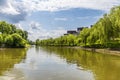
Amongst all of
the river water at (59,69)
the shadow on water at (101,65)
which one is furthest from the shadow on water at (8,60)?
the shadow on water at (101,65)

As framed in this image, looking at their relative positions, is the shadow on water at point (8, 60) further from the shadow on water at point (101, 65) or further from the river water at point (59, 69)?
the shadow on water at point (101, 65)

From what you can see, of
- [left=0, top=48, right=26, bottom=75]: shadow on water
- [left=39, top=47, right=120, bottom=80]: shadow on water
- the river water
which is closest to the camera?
the river water

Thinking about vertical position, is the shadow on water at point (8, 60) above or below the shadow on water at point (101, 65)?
above

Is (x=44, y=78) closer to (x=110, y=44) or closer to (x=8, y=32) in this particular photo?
(x=110, y=44)

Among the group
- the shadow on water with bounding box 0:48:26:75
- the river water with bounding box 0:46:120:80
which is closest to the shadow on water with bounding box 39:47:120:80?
the river water with bounding box 0:46:120:80

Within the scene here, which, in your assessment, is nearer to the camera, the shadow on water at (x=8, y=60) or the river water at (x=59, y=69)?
the river water at (x=59, y=69)

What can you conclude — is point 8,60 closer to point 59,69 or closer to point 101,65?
point 101,65

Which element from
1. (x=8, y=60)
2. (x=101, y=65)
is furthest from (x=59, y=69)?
(x=8, y=60)

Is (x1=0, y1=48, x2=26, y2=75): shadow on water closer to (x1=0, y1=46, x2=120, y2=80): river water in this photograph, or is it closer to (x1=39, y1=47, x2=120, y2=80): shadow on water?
(x1=0, y1=46, x2=120, y2=80): river water

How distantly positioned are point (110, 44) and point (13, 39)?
176 ft

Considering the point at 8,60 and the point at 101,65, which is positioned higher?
the point at 8,60

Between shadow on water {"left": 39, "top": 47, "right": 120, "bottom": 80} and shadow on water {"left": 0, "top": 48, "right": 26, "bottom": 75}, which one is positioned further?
shadow on water {"left": 0, "top": 48, "right": 26, "bottom": 75}

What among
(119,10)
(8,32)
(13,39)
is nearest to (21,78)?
(119,10)

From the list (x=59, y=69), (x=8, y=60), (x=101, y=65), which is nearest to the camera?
(x=59, y=69)
